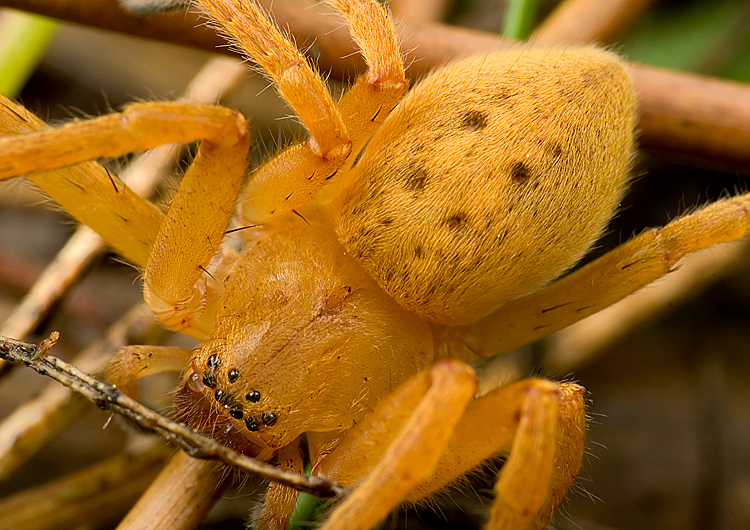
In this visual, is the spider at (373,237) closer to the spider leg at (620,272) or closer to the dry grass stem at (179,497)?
the spider leg at (620,272)

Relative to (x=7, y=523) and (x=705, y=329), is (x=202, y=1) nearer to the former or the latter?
(x=7, y=523)

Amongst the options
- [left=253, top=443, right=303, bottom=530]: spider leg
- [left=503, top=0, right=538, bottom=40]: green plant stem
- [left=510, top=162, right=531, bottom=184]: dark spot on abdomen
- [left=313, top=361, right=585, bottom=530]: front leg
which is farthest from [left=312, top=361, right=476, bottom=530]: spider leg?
[left=503, top=0, right=538, bottom=40]: green plant stem

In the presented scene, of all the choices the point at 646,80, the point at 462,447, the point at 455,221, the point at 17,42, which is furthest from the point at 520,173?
the point at 17,42

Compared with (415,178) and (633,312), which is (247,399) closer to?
(415,178)

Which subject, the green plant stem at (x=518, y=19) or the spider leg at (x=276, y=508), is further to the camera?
the green plant stem at (x=518, y=19)

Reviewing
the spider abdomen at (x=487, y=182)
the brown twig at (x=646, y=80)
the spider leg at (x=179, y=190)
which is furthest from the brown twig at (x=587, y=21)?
the spider leg at (x=179, y=190)

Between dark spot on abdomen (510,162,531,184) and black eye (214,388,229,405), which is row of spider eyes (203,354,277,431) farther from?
dark spot on abdomen (510,162,531,184)

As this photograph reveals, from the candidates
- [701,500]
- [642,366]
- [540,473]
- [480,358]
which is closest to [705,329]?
[642,366]
